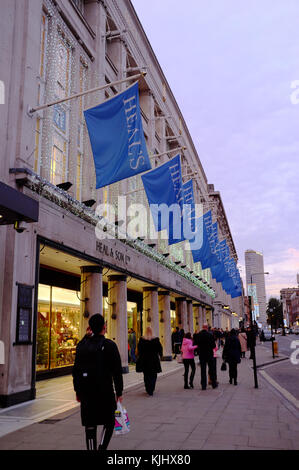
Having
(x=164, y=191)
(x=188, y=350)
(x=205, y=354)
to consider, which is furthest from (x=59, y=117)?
(x=205, y=354)

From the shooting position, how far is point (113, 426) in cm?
490

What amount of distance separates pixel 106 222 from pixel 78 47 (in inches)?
282

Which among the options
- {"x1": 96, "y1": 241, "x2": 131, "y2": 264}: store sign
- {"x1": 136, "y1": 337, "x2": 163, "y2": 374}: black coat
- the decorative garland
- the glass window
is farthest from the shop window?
{"x1": 136, "y1": 337, "x2": 163, "y2": 374}: black coat

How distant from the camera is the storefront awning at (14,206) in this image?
826 cm

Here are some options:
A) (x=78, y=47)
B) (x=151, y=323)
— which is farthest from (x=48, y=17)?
(x=151, y=323)

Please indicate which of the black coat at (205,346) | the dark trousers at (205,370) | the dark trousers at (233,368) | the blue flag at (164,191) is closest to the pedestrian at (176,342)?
the blue flag at (164,191)

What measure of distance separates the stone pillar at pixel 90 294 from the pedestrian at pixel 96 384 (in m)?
11.0

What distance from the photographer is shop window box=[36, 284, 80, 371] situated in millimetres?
15852

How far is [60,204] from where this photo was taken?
1336 cm

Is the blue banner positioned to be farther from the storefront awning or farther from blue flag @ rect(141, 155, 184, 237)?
the storefront awning

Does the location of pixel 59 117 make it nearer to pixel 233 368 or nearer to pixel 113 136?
pixel 113 136

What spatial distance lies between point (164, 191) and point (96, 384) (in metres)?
12.0

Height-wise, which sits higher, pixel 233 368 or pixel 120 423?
pixel 120 423
